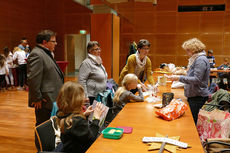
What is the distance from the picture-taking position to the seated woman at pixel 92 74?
2842 millimetres

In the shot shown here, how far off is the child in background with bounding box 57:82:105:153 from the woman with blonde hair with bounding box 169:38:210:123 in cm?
143

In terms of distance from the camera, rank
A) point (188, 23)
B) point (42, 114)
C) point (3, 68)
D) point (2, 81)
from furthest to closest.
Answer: point (188, 23)
point (2, 81)
point (3, 68)
point (42, 114)

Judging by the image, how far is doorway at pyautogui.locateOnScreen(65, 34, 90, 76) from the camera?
464 inches

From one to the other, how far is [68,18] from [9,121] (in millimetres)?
8160

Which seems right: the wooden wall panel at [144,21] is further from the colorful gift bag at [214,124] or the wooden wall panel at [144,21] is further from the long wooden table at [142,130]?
the colorful gift bag at [214,124]

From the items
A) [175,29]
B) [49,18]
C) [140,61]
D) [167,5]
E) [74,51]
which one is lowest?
[140,61]

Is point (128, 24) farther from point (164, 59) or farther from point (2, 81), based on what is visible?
point (2, 81)

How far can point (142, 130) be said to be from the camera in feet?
5.69

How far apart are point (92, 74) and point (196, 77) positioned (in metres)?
1.32

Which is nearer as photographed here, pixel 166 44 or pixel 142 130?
pixel 142 130

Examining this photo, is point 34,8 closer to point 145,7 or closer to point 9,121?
point 145,7

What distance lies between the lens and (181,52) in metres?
10.2

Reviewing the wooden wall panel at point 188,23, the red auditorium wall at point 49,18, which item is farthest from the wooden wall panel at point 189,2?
the red auditorium wall at point 49,18

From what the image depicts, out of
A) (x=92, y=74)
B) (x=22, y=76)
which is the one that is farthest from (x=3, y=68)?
(x=92, y=74)
